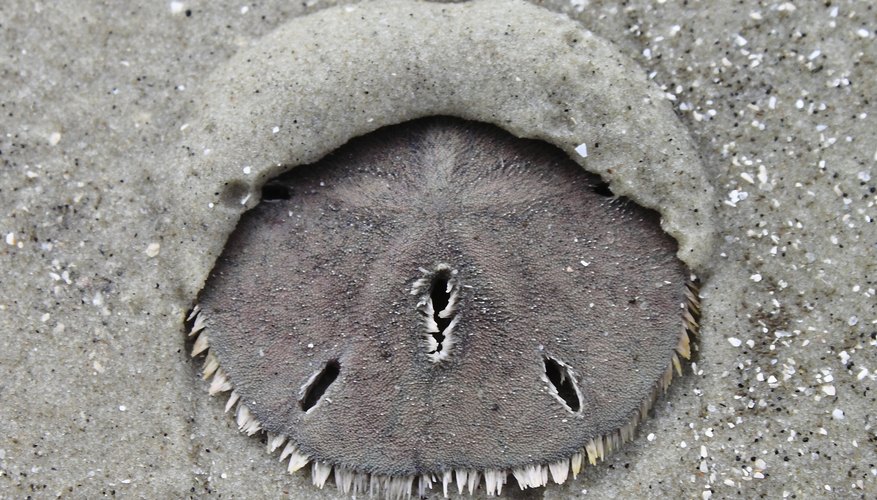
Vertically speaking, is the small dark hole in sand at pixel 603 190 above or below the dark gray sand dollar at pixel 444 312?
above

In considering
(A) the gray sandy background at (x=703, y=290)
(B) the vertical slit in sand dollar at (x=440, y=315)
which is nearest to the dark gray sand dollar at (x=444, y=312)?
(B) the vertical slit in sand dollar at (x=440, y=315)

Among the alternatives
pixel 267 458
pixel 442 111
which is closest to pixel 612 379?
pixel 442 111

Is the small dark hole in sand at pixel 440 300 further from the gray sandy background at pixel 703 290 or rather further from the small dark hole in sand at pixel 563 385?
the gray sandy background at pixel 703 290

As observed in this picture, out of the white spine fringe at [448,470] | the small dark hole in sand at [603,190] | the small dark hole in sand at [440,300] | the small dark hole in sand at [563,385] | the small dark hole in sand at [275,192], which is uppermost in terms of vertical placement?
the small dark hole in sand at [603,190]

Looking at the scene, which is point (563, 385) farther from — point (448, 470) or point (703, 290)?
point (703, 290)

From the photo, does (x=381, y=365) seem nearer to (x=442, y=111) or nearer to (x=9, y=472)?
(x=442, y=111)

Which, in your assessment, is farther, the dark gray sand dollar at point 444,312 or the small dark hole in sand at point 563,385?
the small dark hole in sand at point 563,385
